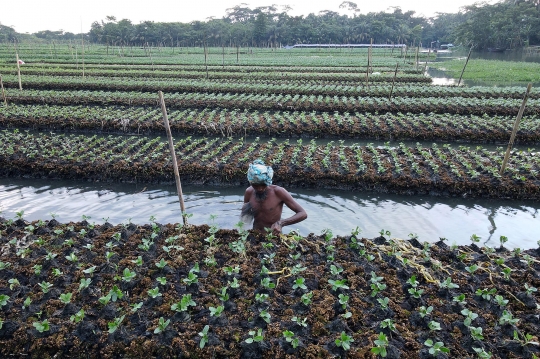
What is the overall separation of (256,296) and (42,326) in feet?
7.67

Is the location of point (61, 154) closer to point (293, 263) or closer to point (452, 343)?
point (293, 263)

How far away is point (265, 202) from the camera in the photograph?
5.88 metres

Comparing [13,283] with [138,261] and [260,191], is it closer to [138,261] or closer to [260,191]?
[138,261]

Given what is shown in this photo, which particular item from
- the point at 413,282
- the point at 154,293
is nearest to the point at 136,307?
the point at 154,293

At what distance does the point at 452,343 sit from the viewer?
405 centimetres

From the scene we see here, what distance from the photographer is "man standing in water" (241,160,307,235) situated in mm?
5469

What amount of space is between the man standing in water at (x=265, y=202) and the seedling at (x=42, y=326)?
296cm

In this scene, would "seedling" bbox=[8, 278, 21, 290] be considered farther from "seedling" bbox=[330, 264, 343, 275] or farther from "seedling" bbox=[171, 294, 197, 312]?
"seedling" bbox=[330, 264, 343, 275]

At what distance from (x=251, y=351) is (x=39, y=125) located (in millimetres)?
14532

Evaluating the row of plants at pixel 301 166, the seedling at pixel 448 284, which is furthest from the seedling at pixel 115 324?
the row of plants at pixel 301 166

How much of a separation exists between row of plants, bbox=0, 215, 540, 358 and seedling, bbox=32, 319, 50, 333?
0.02 meters

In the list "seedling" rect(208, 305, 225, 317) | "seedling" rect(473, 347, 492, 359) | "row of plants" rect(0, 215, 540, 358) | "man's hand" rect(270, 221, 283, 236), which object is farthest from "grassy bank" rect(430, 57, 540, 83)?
"seedling" rect(208, 305, 225, 317)

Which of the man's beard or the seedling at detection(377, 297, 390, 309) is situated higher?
the man's beard

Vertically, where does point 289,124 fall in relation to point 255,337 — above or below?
above
